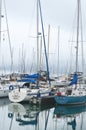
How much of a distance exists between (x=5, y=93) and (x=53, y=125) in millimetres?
15400

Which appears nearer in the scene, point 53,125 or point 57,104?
point 53,125

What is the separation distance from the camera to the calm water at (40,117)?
21.0 metres

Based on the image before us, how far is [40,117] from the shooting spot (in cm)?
2497

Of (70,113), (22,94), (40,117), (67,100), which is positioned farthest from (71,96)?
(40,117)

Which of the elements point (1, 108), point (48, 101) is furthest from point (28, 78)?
point (1, 108)

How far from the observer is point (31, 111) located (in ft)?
90.4

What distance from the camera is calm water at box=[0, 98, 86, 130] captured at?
21044 mm

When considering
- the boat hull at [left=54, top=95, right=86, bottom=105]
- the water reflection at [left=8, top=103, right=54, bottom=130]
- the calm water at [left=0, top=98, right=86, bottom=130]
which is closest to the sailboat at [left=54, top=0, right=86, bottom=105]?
the boat hull at [left=54, top=95, right=86, bottom=105]

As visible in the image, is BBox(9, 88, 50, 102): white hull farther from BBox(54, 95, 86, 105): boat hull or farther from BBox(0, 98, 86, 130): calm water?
BBox(54, 95, 86, 105): boat hull

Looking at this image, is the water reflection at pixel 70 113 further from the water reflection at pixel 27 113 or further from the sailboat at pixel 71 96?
the water reflection at pixel 27 113

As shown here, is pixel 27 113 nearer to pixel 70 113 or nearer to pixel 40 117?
pixel 40 117

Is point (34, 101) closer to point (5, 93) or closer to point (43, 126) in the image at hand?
point (5, 93)

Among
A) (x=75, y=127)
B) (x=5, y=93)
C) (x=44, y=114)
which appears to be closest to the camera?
(x=75, y=127)

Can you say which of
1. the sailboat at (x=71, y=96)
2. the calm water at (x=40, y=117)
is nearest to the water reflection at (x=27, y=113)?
the calm water at (x=40, y=117)
